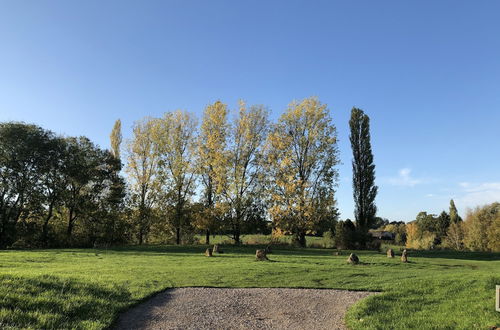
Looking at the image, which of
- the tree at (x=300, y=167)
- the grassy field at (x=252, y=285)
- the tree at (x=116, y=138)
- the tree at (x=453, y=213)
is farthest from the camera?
the tree at (x=453, y=213)

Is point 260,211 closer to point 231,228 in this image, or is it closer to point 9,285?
point 231,228

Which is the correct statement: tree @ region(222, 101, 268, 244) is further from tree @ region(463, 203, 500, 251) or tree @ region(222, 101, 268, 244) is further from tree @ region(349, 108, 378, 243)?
tree @ region(463, 203, 500, 251)

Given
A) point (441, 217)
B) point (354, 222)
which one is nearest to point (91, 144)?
point (354, 222)

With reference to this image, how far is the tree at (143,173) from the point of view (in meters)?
38.3

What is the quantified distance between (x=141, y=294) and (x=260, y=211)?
1048 inches

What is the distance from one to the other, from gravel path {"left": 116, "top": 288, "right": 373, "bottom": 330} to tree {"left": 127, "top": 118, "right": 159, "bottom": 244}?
94.0 feet

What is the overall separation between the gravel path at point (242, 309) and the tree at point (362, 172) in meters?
28.0

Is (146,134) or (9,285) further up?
(146,134)

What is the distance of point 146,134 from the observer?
3947 cm

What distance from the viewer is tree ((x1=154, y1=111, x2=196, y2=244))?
37.7 metres

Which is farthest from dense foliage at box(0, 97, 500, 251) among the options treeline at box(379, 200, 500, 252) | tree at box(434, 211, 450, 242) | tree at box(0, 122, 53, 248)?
tree at box(434, 211, 450, 242)

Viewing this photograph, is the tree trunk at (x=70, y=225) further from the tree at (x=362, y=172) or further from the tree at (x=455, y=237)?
the tree at (x=455, y=237)

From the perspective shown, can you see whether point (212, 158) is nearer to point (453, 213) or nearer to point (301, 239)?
point (301, 239)

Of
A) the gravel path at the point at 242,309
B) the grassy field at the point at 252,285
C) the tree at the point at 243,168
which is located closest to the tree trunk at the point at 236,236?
the tree at the point at 243,168
